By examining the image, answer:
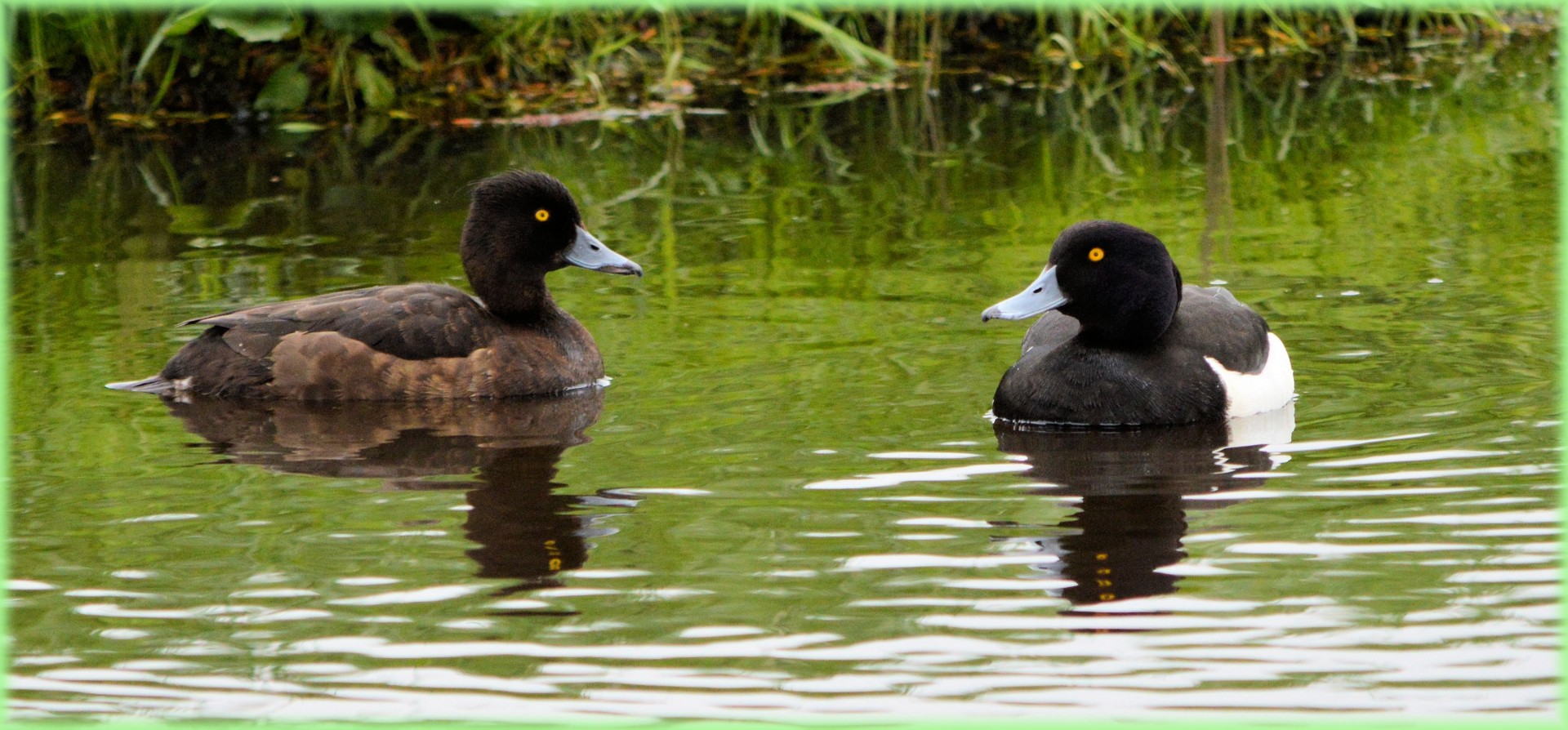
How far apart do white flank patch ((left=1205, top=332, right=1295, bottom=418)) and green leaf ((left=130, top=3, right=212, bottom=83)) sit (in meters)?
9.05

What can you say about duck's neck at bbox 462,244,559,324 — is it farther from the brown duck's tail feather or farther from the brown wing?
the brown duck's tail feather

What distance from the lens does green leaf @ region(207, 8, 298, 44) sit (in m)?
14.5

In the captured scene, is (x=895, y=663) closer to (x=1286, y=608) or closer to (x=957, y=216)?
(x=1286, y=608)

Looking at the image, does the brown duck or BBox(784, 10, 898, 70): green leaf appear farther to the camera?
BBox(784, 10, 898, 70): green leaf

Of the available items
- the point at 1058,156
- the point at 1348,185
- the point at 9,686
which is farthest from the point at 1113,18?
the point at 9,686

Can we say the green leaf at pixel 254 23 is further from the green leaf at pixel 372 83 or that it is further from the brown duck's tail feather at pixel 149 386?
the brown duck's tail feather at pixel 149 386

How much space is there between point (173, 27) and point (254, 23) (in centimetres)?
56

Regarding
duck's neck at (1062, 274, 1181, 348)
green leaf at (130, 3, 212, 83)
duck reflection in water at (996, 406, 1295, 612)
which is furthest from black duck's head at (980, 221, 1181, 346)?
green leaf at (130, 3, 212, 83)

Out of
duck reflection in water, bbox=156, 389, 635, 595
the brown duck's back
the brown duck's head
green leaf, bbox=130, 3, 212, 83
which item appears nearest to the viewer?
duck reflection in water, bbox=156, 389, 635, 595

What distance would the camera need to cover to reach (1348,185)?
40.4 feet

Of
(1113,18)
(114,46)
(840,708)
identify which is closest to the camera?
(840,708)

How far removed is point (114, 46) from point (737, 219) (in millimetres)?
5980

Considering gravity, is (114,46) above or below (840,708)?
above

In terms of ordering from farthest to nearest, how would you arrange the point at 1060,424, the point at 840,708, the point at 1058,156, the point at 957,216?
the point at 1058,156
the point at 957,216
the point at 1060,424
the point at 840,708
